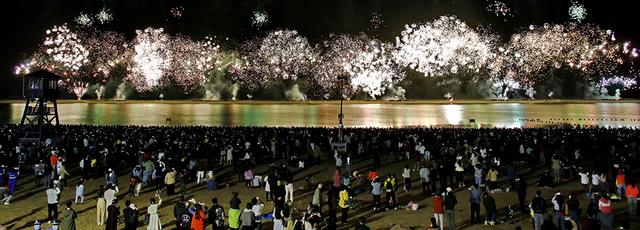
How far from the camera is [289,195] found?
17047mm

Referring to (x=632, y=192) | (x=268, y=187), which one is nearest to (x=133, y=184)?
(x=268, y=187)

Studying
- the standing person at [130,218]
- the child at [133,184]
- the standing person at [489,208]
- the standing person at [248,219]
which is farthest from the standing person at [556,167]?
the child at [133,184]

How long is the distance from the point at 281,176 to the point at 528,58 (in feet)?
176

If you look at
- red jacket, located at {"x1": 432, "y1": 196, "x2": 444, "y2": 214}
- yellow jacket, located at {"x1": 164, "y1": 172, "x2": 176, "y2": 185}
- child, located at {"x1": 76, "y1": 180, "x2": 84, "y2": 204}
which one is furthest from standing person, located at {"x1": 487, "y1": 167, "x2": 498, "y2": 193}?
child, located at {"x1": 76, "y1": 180, "x2": 84, "y2": 204}

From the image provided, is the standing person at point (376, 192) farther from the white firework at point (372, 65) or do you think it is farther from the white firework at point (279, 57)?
the white firework at point (279, 57)

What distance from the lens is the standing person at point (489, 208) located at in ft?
45.8

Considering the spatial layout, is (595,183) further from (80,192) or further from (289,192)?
(80,192)

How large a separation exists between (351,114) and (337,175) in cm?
4727

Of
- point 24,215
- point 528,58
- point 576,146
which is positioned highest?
point 528,58

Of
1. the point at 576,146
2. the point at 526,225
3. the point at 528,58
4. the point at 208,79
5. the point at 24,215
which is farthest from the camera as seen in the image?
the point at 208,79

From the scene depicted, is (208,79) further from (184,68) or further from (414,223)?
(414,223)

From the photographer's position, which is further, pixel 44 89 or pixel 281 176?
pixel 44 89

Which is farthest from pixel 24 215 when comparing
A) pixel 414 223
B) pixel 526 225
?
pixel 526 225

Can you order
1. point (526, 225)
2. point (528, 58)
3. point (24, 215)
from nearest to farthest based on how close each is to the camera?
point (526, 225) → point (24, 215) → point (528, 58)
